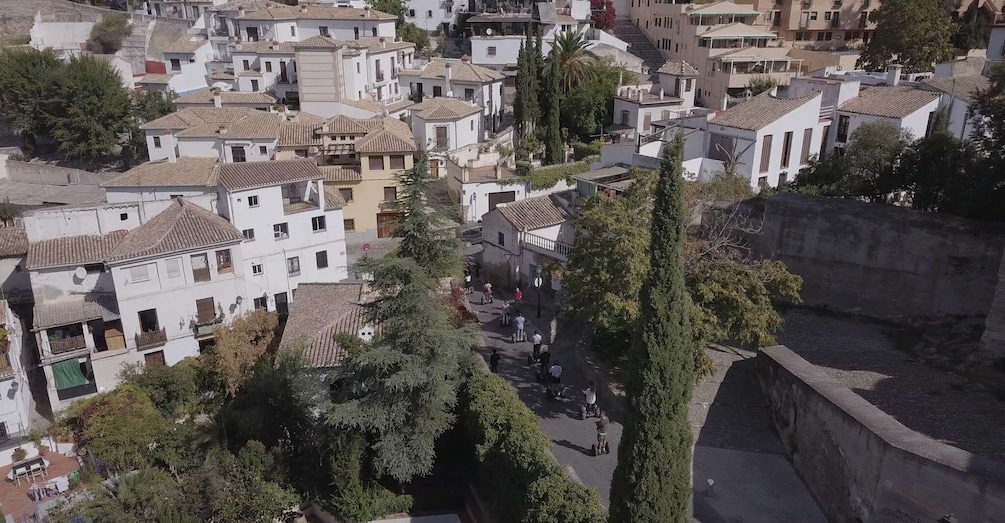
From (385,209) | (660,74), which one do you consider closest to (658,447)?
(385,209)

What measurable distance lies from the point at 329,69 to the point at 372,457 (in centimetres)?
3440

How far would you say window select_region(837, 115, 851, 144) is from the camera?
34.6m

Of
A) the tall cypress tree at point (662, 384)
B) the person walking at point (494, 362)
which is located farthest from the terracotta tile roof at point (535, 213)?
the tall cypress tree at point (662, 384)

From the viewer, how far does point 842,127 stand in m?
34.8

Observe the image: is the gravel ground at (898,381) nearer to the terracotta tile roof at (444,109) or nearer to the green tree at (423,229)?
the green tree at (423,229)

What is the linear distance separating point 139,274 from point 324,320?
7891mm

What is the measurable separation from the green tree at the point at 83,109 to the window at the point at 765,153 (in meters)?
44.4

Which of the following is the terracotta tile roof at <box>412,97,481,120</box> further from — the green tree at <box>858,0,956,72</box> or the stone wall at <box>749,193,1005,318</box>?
the green tree at <box>858,0,956,72</box>

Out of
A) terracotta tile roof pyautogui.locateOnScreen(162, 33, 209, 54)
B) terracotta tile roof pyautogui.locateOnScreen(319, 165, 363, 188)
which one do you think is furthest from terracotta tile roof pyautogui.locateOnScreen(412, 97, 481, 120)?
terracotta tile roof pyautogui.locateOnScreen(162, 33, 209, 54)

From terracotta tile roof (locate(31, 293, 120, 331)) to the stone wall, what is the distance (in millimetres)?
25106

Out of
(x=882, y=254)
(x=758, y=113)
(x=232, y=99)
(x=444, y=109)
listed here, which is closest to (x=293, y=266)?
(x=444, y=109)

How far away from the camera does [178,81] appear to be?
58531 mm

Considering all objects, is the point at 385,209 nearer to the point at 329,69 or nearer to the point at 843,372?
the point at 329,69

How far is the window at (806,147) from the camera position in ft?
113
